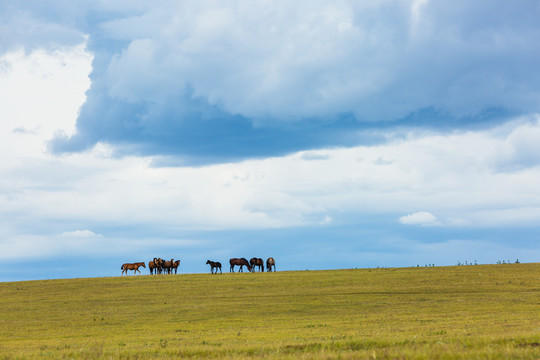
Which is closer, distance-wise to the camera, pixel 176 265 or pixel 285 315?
pixel 285 315

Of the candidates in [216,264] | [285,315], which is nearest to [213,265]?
[216,264]

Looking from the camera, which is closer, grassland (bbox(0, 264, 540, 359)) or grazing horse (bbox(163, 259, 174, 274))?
grassland (bbox(0, 264, 540, 359))

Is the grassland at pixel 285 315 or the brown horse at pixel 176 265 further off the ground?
the brown horse at pixel 176 265

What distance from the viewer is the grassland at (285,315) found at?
59.5 ft

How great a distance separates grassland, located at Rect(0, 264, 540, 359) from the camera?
59.5 feet

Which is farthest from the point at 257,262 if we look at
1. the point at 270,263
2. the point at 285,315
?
the point at 285,315

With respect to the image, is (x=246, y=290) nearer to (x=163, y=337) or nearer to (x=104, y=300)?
(x=104, y=300)

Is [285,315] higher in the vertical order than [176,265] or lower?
lower

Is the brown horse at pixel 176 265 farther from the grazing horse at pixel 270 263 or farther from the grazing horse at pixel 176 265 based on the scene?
the grazing horse at pixel 270 263

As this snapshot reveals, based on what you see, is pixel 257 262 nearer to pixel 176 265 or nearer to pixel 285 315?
pixel 176 265

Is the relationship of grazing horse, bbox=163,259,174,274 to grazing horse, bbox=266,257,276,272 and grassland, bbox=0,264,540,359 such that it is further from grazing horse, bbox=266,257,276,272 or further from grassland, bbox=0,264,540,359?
grazing horse, bbox=266,257,276,272

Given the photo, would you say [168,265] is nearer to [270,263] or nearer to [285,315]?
[270,263]

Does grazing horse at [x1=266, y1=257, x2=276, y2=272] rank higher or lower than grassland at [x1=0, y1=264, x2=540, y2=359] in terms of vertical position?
higher

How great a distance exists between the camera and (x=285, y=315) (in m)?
34.6
